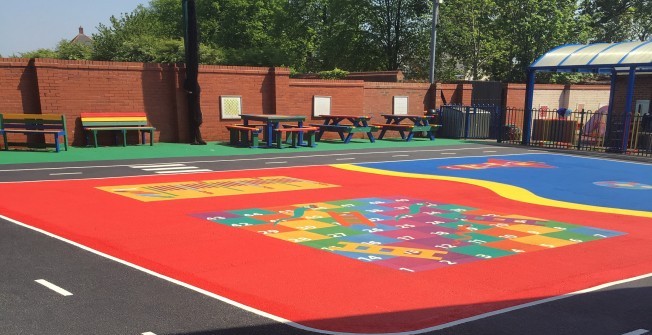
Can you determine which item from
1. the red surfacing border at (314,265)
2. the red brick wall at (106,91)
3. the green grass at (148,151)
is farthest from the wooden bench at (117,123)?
the red surfacing border at (314,265)

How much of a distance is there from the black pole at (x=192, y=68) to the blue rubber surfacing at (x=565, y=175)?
748cm

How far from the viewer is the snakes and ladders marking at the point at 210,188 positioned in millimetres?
11289

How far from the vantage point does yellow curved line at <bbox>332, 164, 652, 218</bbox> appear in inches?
425

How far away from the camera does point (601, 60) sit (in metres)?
21.4

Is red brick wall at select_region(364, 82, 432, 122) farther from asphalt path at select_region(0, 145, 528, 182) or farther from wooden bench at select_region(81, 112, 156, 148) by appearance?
wooden bench at select_region(81, 112, 156, 148)

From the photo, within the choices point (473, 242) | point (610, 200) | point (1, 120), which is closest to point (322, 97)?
point (1, 120)

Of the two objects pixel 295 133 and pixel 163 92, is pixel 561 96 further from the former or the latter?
pixel 163 92

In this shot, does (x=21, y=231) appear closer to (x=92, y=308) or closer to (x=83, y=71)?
(x=92, y=308)

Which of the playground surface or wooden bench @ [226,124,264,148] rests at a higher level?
wooden bench @ [226,124,264,148]

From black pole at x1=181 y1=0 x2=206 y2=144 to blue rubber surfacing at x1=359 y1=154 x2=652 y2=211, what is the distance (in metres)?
7.48

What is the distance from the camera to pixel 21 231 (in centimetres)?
814

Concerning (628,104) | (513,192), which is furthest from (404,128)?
(513,192)

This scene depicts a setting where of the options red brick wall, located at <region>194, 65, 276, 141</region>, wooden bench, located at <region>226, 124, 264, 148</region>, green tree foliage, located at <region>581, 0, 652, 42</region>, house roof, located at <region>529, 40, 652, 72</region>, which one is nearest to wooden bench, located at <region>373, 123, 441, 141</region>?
house roof, located at <region>529, 40, 652, 72</region>

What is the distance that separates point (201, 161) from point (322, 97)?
917cm
